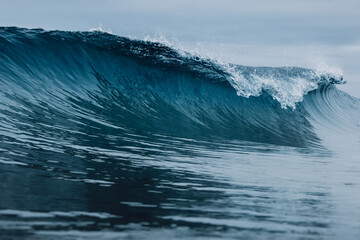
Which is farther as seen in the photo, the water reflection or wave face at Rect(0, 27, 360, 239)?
wave face at Rect(0, 27, 360, 239)

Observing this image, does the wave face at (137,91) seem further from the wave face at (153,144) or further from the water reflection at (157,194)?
the water reflection at (157,194)

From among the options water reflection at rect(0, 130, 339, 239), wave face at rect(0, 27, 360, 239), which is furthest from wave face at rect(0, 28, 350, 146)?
water reflection at rect(0, 130, 339, 239)

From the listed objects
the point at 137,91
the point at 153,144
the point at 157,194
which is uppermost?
the point at 137,91

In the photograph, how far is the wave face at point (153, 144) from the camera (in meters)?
2.57

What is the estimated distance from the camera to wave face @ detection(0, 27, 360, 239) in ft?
8.45

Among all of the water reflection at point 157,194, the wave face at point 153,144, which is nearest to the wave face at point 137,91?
the wave face at point 153,144

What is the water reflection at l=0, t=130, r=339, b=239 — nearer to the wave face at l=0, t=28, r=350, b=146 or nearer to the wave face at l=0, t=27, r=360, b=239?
the wave face at l=0, t=27, r=360, b=239

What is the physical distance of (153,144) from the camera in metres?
5.73

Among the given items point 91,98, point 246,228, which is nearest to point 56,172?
point 246,228

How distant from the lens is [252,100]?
1199cm

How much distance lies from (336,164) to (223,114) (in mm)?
4719

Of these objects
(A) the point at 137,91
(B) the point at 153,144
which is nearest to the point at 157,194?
(B) the point at 153,144

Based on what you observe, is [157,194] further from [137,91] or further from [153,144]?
[137,91]

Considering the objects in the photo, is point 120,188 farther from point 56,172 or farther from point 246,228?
point 246,228
